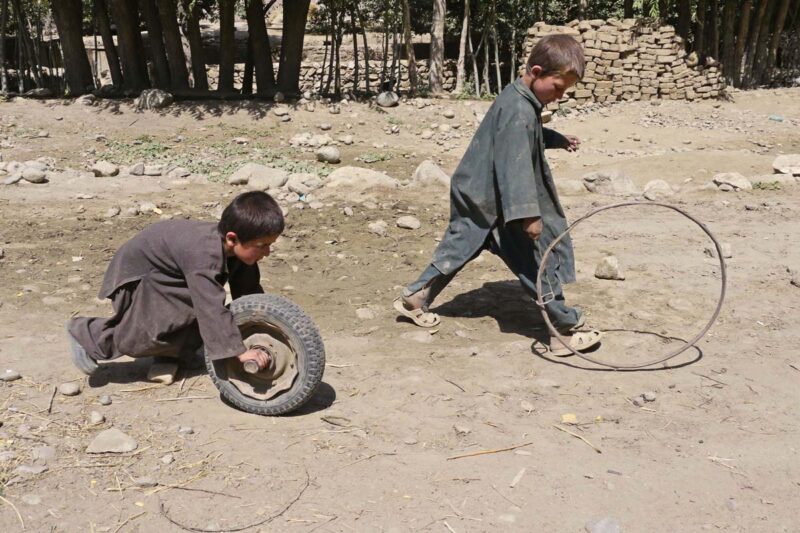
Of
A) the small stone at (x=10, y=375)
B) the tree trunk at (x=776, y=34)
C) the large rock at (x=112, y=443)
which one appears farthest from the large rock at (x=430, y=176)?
the tree trunk at (x=776, y=34)

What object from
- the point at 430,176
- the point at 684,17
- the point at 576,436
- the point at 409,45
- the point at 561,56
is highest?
the point at 684,17

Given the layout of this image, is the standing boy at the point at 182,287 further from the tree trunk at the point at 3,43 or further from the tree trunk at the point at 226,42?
the tree trunk at the point at 3,43

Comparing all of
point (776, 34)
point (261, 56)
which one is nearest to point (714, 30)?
point (776, 34)

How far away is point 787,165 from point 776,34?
12565 millimetres

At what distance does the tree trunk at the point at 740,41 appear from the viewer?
61.1 feet

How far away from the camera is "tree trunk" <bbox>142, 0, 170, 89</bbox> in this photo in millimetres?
15328

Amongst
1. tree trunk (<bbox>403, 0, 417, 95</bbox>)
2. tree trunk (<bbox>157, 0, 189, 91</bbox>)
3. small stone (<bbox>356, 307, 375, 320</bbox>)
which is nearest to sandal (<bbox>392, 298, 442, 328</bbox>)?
small stone (<bbox>356, 307, 375, 320</bbox>)

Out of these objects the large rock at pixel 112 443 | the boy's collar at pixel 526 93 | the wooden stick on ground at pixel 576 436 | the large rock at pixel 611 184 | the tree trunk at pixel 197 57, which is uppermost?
the tree trunk at pixel 197 57

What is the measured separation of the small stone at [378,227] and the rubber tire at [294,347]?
329 centimetres

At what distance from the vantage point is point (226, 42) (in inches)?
604

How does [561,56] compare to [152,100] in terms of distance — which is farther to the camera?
[152,100]

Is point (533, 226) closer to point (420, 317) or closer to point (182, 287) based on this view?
point (420, 317)

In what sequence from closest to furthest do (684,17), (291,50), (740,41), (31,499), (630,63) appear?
(31,499) → (291,50) → (630,63) → (684,17) → (740,41)

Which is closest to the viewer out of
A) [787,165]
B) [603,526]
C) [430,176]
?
[603,526]
